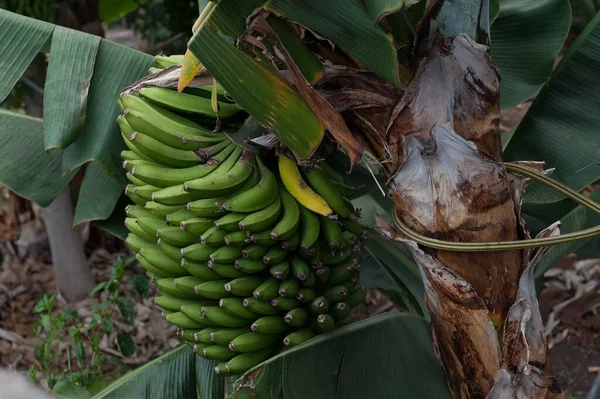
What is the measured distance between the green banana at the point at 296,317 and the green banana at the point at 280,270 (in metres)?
0.08

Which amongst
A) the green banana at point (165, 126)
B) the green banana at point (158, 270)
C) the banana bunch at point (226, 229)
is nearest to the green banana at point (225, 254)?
the banana bunch at point (226, 229)

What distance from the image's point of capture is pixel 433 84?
1.17m

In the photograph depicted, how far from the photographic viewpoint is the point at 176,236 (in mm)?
1263

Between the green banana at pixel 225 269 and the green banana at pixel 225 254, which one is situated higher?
the green banana at pixel 225 254

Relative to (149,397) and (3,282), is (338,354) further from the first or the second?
(3,282)

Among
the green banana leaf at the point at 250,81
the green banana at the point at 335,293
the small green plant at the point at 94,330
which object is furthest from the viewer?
the small green plant at the point at 94,330

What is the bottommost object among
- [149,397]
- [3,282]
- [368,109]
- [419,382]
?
[3,282]

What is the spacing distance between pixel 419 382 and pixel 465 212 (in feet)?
1.77

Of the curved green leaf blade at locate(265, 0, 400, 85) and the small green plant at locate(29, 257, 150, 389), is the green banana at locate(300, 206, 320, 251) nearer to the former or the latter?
the curved green leaf blade at locate(265, 0, 400, 85)

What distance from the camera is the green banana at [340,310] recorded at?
139 cm

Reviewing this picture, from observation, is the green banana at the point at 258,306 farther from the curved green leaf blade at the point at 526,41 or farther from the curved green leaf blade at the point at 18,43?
the curved green leaf blade at the point at 526,41

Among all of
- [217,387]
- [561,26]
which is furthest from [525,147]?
[217,387]

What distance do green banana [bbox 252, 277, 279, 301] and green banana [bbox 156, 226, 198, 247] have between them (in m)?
0.16

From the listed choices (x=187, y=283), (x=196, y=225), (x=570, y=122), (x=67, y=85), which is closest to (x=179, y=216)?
(x=196, y=225)
